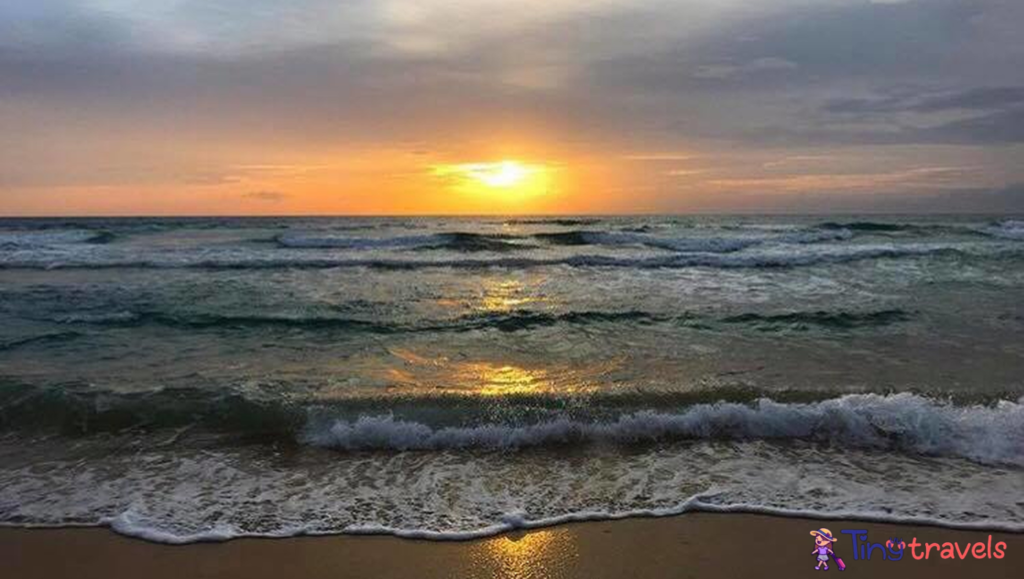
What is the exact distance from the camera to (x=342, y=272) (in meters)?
20.7

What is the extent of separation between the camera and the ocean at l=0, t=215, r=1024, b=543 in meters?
4.73

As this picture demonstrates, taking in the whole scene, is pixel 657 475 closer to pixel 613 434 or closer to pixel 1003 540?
pixel 613 434

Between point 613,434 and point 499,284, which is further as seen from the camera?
point 499,284

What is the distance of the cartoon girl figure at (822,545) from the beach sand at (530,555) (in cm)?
4

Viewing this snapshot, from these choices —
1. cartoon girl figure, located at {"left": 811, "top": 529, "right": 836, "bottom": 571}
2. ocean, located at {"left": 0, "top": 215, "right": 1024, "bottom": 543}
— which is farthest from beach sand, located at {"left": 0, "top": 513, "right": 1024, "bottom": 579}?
ocean, located at {"left": 0, "top": 215, "right": 1024, "bottom": 543}

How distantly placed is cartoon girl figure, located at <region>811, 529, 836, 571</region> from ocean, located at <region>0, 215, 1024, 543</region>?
30 cm

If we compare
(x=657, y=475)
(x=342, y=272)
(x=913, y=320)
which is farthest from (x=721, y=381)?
(x=342, y=272)

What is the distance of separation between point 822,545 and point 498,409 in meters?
3.12

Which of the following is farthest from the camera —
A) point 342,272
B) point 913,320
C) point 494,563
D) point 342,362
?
point 342,272

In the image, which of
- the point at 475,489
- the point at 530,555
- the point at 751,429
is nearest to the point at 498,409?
the point at 475,489

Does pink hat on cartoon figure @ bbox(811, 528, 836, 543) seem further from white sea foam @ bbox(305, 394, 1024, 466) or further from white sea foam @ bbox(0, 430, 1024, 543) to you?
white sea foam @ bbox(305, 394, 1024, 466)

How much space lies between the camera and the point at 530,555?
4008 mm

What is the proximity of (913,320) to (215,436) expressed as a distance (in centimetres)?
1025

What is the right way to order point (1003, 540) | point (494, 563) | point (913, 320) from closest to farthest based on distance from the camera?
point (494, 563), point (1003, 540), point (913, 320)
